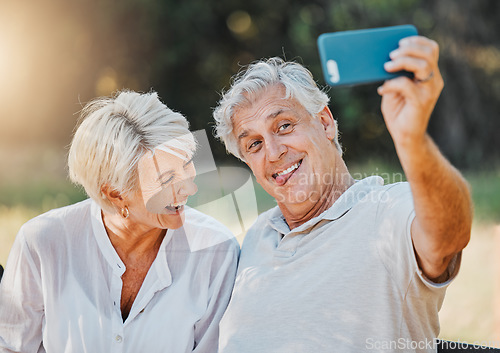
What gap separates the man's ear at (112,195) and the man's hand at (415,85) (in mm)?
1178

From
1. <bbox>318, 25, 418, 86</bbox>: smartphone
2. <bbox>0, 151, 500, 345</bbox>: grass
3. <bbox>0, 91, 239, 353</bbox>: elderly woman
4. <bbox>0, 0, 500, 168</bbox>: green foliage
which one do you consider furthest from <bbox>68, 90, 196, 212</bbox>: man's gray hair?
<bbox>0, 0, 500, 168</bbox>: green foliage

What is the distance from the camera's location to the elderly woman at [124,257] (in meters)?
1.88

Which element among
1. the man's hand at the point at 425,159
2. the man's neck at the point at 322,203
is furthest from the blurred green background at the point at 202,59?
the man's hand at the point at 425,159

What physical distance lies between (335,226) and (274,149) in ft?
1.26

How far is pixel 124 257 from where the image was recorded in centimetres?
201

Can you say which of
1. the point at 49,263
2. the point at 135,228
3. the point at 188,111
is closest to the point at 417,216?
the point at 135,228

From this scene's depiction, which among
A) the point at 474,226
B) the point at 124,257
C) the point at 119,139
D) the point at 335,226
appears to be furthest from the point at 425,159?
the point at 474,226

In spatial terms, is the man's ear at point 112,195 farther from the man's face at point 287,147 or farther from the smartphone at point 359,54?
the smartphone at point 359,54

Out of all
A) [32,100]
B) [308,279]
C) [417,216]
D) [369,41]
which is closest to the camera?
[369,41]

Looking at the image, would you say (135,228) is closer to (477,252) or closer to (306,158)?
(306,158)

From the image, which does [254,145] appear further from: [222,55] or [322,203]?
[222,55]

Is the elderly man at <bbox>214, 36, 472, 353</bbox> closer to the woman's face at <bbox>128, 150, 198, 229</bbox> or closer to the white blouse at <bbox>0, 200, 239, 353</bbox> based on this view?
the white blouse at <bbox>0, 200, 239, 353</bbox>

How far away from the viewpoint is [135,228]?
201 centimetres

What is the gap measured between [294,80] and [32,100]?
7275 mm
